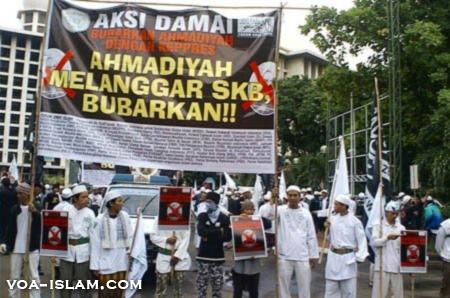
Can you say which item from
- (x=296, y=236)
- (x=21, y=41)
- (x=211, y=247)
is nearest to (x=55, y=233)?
(x=211, y=247)

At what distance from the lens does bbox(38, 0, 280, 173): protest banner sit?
22.5 feet

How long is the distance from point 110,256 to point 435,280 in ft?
29.7

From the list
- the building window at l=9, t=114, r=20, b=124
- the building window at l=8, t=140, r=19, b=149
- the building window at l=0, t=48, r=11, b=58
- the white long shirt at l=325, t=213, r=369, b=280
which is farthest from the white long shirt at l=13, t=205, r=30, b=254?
the building window at l=9, t=114, r=20, b=124

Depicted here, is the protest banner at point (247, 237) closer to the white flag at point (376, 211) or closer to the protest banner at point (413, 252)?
the white flag at point (376, 211)

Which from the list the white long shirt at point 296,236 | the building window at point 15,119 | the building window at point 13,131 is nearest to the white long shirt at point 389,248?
the white long shirt at point 296,236

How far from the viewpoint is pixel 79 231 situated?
7984 mm

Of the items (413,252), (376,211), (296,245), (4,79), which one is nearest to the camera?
(296,245)

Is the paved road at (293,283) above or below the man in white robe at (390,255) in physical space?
below

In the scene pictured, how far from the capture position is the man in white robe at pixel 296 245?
8555 millimetres

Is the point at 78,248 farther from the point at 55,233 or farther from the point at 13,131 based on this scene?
the point at 13,131

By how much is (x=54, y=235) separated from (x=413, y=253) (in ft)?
15.9

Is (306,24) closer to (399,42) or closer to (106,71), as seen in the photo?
(399,42)

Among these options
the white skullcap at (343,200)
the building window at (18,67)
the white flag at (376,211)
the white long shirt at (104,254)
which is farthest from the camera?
the building window at (18,67)

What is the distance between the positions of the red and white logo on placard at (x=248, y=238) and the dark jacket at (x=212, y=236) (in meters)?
0.67
